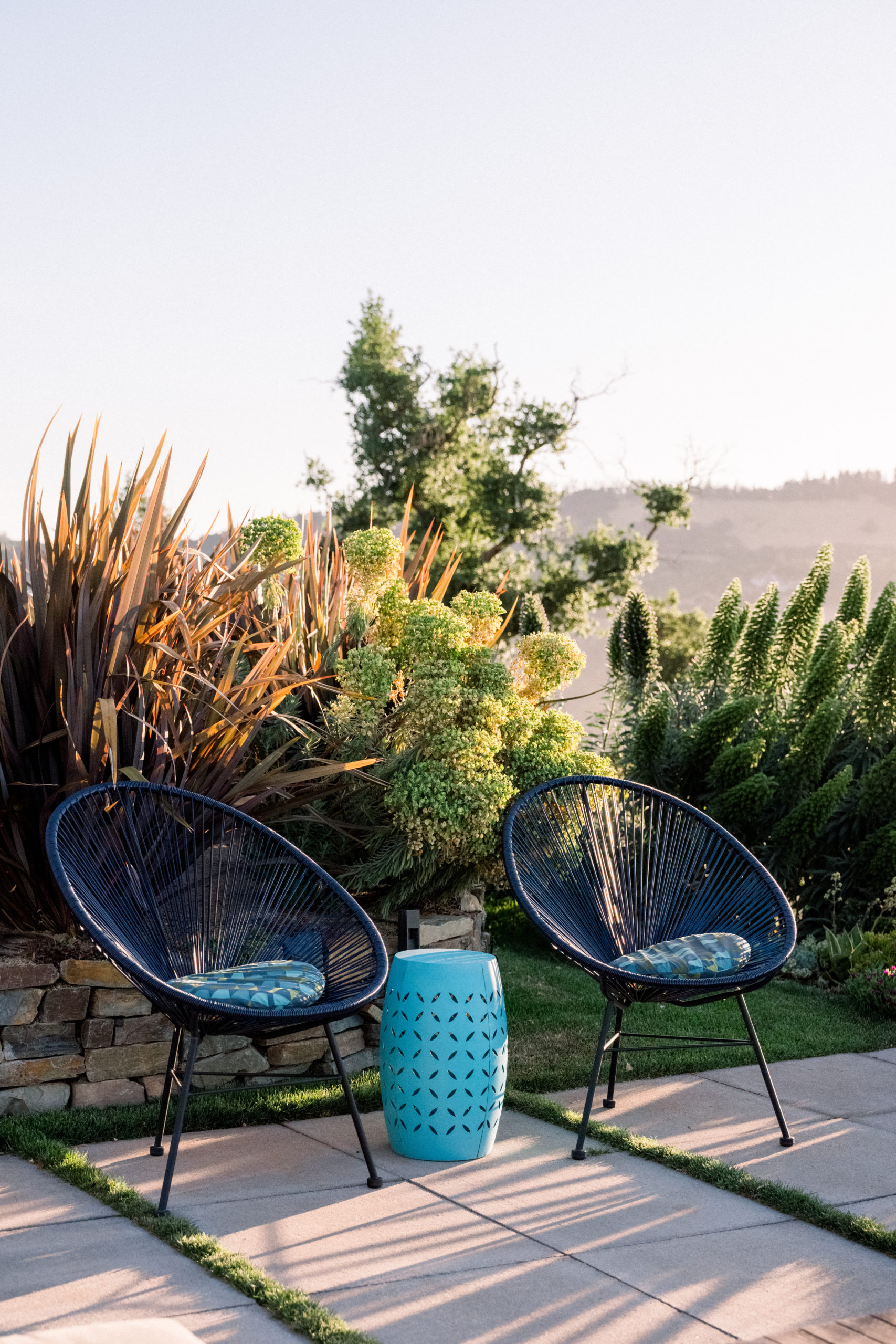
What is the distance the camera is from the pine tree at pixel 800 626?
6.17 metres

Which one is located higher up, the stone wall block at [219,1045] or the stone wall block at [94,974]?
the stone wall block at [94,974]

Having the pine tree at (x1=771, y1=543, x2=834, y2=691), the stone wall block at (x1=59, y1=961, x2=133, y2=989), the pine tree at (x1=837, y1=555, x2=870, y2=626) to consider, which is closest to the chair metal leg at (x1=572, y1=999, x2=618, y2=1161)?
the stone wall block at (x1=59, y1=961, x2=133, y2=989)

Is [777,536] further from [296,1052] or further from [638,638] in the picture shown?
[296,1052]

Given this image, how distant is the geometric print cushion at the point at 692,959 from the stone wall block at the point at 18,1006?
1476 mm

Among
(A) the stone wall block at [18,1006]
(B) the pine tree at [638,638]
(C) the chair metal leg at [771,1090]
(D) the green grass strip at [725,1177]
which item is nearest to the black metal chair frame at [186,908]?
(A) the stone wall block at [18,1006]

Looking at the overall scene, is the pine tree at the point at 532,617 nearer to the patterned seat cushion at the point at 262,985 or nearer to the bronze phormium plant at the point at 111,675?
the bronze phormium plant at the point at 111,675

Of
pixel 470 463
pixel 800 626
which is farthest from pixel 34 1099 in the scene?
pixel 470 463

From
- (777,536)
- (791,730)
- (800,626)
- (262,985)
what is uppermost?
(777,536)

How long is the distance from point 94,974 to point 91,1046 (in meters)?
0.18

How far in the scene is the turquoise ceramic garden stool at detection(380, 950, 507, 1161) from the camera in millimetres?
2705

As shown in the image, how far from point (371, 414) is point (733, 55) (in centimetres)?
1203

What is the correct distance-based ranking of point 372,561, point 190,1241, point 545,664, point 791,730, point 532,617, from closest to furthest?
point 190,1241, point 545,664, point 372,561, point 791,730, point 532,617

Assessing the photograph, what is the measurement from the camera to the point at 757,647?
6.12 metres

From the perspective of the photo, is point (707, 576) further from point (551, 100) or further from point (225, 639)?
point (225, 639)
